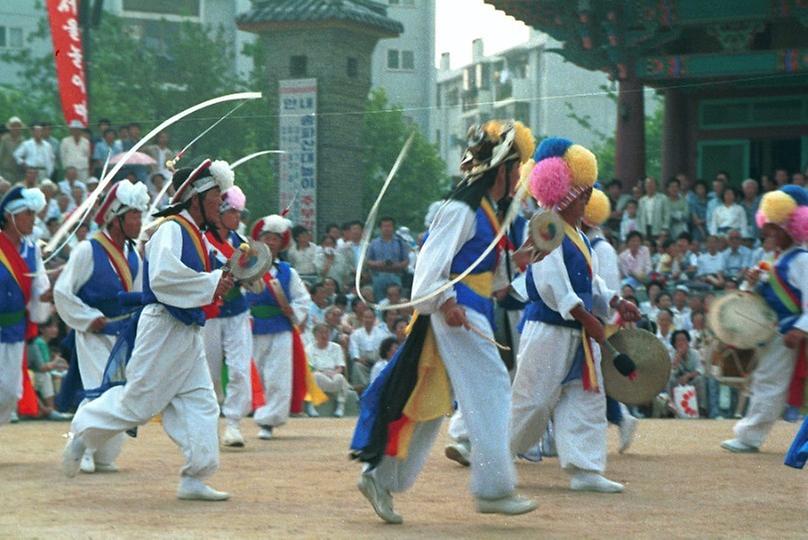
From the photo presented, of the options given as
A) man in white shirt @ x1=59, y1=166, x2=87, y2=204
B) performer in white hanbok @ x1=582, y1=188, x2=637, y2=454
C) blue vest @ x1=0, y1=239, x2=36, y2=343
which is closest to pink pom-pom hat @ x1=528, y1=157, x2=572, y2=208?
performer in white hanbok @ x1=582, y1=188, x2=637, y2=454

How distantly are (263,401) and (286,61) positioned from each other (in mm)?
19621

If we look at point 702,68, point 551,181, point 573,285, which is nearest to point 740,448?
point 573,285

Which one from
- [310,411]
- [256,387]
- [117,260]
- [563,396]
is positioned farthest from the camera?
[310,411]

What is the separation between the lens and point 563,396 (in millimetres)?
8703

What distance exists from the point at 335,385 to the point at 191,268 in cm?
805

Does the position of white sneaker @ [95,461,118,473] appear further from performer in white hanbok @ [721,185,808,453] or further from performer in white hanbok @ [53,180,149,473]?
Answer: performer in white hanbok @ [721,185,808,453]

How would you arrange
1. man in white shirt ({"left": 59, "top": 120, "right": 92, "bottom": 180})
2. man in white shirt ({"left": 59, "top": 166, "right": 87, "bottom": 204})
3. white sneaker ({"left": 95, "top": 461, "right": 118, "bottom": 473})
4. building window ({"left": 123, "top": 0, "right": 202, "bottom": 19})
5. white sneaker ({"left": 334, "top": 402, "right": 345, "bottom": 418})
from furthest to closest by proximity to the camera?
1. building window ({"left": 123, "top": 0, "right": 202, "bottom": 19})
2. man in white shirt ({"left": 59, "top": 120, "right": 92, "bottom": 180})
3. man in white shirt ({"left": 59, "top": 166, "right": 87, "bottom": 204})
4. white sneaker ({"left": 334, "top": 402, "right": 345, "bottom": 418})
5. white sneaker ({"left": 95, "top": 461, "right": 118, "bottom": 473})

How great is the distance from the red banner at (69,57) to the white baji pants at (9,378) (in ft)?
31.7

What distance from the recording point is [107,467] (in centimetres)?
958

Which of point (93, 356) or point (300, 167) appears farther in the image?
point (300, 167)

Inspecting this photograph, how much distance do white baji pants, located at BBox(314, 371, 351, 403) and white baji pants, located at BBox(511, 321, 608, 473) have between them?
7.34 metres

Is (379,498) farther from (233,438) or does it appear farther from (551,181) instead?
(233,438)

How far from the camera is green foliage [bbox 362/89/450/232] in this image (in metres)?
30.0

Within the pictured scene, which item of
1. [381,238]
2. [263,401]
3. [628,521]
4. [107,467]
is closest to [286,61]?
[381,238]
